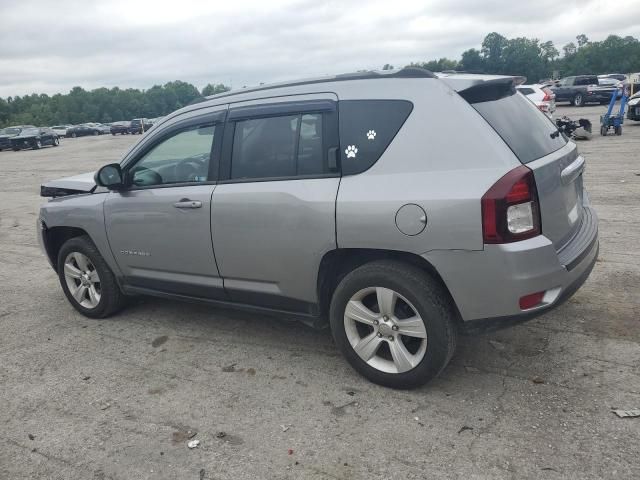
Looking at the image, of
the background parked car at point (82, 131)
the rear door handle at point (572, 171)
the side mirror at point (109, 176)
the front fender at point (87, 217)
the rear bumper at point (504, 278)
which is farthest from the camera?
the background parked car at point (82, 131)

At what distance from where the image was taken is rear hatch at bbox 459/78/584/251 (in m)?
3.07

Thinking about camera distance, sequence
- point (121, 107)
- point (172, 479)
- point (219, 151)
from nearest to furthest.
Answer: point (172, 479) → point (219, 151) → point (121, 107)

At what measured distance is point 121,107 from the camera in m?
110

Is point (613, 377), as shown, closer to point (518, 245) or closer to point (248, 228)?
point (518, 245)

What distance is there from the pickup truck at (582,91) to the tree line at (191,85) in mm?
56700

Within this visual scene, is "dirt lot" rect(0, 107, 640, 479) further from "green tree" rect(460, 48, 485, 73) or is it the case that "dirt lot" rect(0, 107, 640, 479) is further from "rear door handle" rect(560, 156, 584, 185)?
"green tree" rect(460, 48, 485, 73)

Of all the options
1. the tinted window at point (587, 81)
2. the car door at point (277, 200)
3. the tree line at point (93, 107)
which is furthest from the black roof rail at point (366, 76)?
the tree line at point (93, 107)

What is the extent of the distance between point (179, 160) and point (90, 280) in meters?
1.57

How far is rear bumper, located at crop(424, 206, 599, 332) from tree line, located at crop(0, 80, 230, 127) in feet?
346

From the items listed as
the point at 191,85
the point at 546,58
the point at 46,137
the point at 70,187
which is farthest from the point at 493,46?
the point at 70,187

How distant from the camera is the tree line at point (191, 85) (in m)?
96.8

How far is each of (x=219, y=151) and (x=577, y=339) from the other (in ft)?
9.44

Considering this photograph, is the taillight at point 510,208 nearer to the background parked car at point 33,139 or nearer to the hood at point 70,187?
the hood at point 70,187

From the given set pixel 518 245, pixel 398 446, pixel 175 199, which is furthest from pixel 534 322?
pixel 175 199
